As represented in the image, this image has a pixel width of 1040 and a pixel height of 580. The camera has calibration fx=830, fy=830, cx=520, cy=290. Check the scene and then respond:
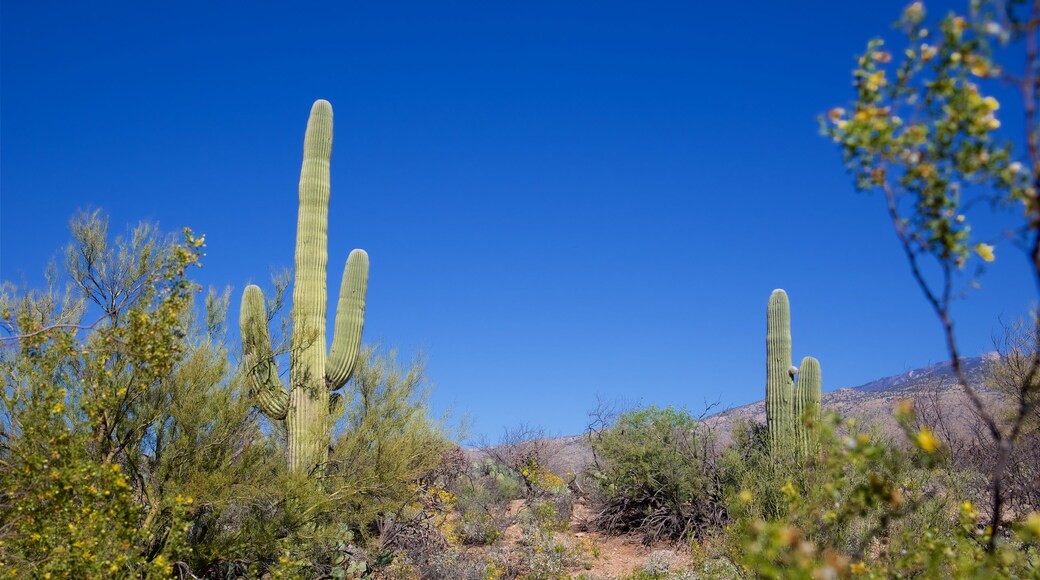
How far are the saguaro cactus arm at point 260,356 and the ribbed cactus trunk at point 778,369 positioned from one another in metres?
8.37

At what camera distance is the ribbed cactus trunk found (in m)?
14.8

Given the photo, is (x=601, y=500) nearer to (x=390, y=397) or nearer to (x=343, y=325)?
(x=390, y=397)

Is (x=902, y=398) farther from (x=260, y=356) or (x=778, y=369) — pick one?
(x=260, y=356)

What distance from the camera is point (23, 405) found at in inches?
312

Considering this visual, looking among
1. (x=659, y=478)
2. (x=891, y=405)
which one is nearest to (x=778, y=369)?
(x=659, y=478)

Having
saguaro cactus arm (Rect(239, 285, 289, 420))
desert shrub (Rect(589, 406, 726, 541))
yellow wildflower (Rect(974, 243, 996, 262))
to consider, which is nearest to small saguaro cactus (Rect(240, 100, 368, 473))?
saguaro cactus arm (Rect(239, 285, 289, 420))

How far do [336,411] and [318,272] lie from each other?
7.06ft

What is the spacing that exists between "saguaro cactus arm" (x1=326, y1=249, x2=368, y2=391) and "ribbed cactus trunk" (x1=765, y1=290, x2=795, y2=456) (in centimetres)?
738

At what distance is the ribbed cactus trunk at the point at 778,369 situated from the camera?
48.7 ft

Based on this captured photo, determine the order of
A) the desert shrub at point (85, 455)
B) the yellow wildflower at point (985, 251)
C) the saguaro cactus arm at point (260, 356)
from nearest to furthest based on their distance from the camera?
the yellow wildflower at point (985, 251) < the desert shrub at point (85, 455) < the saguaro cactus arm at point (260, 356)

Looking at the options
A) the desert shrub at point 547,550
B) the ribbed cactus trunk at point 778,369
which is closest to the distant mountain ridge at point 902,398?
the ribbed cactus trunk at point 778,369

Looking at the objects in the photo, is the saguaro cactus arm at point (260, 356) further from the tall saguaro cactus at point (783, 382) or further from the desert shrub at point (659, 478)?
the tall saguaro cactus at point (783, 382)

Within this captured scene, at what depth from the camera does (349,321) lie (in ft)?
44.4

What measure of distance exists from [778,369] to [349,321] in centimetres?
772
